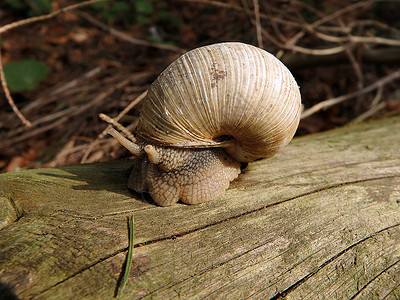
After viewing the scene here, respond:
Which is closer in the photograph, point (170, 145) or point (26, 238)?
point (26, 238)

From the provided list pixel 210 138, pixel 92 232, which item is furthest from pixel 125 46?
pixel 92 232

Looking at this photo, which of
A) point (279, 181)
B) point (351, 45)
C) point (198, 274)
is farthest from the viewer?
point (351, 45)

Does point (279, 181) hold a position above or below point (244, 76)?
below

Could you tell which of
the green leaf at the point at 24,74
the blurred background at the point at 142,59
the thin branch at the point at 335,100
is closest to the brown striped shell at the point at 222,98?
the blurred background at the point at 142,59

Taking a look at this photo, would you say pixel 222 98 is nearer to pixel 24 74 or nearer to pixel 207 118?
pixel 207 118

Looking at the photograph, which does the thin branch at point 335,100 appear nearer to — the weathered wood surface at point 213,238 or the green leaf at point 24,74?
the weathered wood surface at point 213,238

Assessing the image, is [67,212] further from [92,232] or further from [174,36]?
[174,36]

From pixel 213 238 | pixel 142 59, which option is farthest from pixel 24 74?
pixel 213 238
